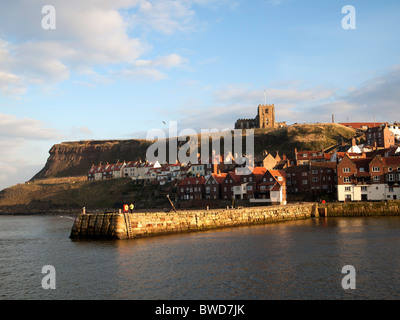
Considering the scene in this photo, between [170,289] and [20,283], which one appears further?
[20,283]

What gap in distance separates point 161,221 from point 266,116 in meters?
157

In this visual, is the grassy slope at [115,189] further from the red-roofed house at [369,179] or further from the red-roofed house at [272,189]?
the red-roofed house at [369,179]

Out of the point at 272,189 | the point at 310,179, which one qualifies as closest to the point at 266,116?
the point at 310,179

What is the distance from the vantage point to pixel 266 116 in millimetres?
196875

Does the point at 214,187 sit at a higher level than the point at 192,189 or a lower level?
higher

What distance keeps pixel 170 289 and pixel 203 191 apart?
7150 cm

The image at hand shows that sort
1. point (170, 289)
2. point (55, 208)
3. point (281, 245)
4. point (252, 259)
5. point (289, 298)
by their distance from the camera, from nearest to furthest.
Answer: point (289, 298)
point (170, 289)
point (252, 259)
point (281, 245)
point (55, 208)

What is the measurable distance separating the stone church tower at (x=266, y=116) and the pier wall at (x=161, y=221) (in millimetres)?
135456

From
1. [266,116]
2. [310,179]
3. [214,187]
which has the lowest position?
[214,187]

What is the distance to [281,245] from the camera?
3850cm

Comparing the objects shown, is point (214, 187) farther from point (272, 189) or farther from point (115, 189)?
point (115, 189)

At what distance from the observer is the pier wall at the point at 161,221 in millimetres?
44531
